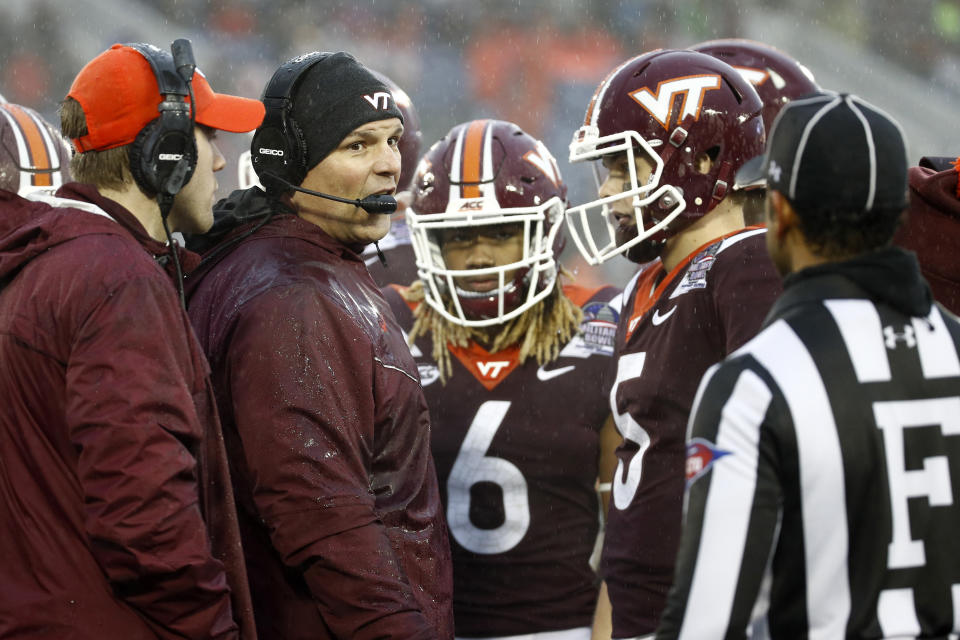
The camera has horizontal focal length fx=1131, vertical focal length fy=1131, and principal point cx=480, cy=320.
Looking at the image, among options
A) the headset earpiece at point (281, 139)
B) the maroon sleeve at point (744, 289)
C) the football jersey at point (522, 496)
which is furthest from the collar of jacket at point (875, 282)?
the football jersey at point (522, 496)

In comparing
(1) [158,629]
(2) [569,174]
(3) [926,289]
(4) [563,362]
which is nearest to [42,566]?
(1) [158,629]

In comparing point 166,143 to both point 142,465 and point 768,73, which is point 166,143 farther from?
point 768,73

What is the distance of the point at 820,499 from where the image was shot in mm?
1562

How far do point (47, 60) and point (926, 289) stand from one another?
9.93 metres

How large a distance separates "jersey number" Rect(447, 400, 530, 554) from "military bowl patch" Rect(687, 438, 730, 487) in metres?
1.69

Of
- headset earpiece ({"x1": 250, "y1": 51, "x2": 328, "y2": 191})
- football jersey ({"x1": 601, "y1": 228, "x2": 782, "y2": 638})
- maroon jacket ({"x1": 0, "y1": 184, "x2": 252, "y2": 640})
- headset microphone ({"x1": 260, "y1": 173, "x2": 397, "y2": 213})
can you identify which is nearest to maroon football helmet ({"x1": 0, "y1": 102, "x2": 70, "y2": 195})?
headset earpiece ({"x1": 250, "y1": 51, "x2": 328, "y2": 191})

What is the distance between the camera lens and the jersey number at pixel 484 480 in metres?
3.30

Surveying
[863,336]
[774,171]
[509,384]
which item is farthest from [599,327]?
[863,336]

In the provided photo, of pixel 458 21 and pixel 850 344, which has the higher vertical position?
pixel 458 21

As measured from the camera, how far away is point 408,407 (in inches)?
97.3

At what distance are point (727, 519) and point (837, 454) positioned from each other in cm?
18

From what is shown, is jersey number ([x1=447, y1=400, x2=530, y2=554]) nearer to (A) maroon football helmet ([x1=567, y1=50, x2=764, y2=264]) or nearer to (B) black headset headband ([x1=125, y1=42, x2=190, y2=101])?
(A) maroon football helmet ([x1=567, y1=50, x2=764, y2=264])

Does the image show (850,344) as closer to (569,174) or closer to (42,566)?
(42,566)

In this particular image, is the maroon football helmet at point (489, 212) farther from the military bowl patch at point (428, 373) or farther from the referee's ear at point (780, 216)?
the referee's ear at point (780, 216)
